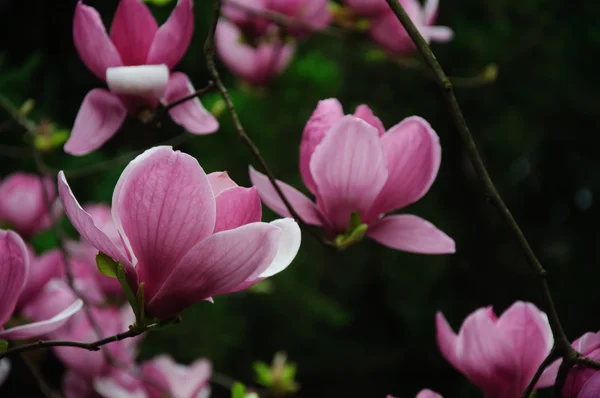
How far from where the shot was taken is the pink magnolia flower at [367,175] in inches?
12.7

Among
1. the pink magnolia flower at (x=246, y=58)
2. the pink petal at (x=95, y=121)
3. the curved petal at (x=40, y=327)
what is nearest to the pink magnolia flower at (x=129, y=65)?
the pink petal at (x=95, y=121)

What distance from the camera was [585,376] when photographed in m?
0.26

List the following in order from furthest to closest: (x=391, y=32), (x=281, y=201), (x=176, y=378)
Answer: (x=391, y=32) < (x=176, y=378) < (x=281, y=201)

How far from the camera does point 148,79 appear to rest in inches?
13.8

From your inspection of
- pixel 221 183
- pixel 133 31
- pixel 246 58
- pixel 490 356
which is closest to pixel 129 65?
pixel 133 31

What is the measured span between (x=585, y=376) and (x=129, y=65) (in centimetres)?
27

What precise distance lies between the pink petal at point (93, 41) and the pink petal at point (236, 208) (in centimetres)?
14

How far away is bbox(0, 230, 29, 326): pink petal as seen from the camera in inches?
11.1

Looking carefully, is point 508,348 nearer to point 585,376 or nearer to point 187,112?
point 585,376

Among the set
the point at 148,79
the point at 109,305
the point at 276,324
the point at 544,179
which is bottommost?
the point at 276,324

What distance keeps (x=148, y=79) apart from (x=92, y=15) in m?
0.04

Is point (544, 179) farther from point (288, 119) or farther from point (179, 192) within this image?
point (179, 192)

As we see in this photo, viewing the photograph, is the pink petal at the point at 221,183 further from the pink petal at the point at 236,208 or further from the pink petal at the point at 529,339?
the pink petal at the point at 529,339

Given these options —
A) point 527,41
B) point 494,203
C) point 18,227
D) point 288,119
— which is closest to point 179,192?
point 494,203
